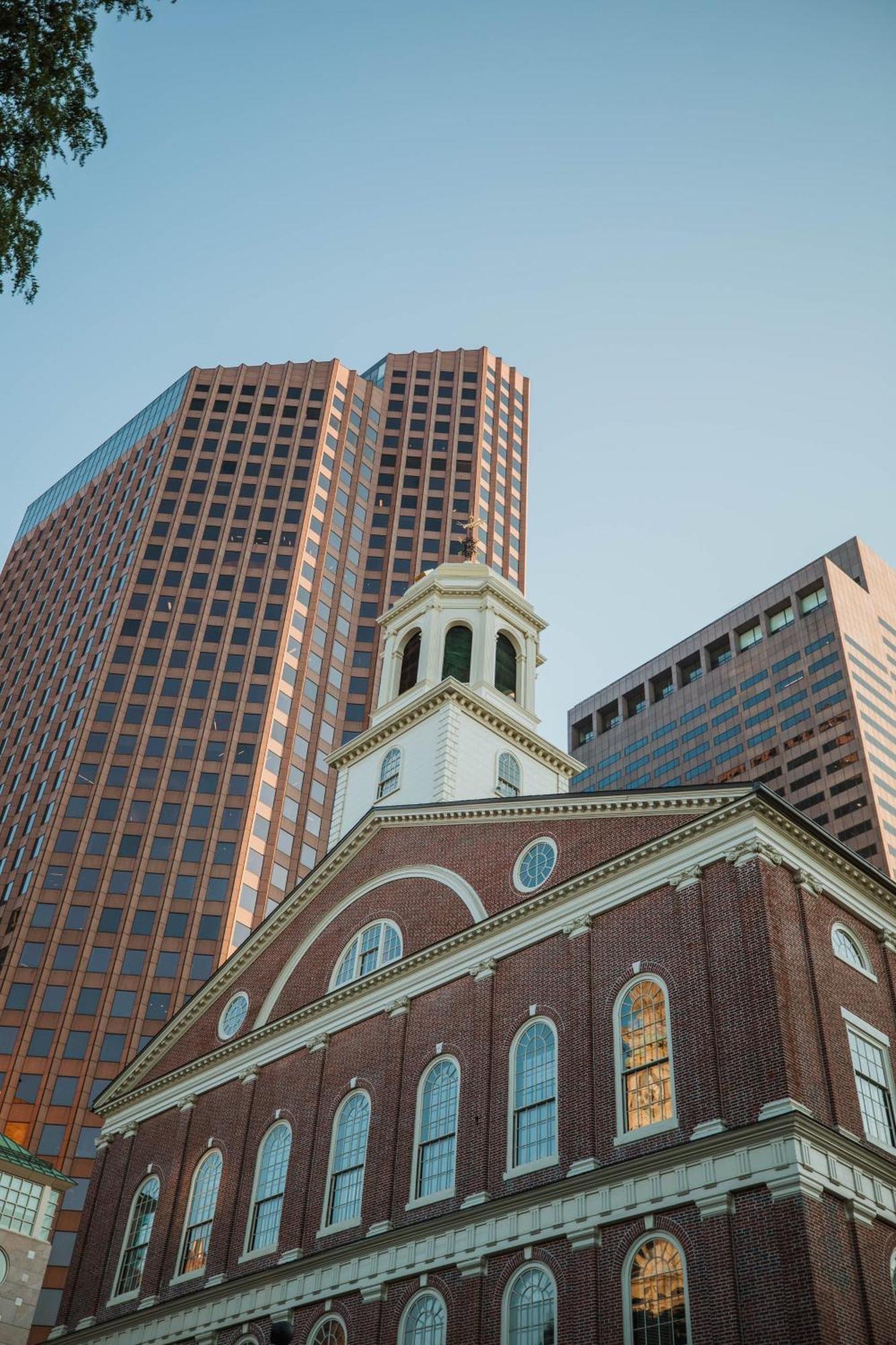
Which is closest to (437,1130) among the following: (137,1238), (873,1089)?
(873,1089)

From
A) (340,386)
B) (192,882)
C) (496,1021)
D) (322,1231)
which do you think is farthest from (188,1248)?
(340,386)

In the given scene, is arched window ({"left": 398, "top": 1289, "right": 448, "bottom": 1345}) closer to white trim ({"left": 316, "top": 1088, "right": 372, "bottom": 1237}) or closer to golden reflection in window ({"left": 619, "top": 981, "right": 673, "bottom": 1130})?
white trim ({"left": 316, "top": 1088, "right": 372, "bottom": 1237})

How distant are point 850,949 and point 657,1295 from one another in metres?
9.03

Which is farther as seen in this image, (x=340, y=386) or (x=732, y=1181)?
(x=340, y=386)

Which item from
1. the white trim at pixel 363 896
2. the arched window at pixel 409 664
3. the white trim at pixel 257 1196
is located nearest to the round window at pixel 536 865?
the white trim at pixel 363 896

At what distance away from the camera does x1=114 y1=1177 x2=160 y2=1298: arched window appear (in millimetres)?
39062

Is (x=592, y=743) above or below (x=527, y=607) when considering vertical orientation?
above

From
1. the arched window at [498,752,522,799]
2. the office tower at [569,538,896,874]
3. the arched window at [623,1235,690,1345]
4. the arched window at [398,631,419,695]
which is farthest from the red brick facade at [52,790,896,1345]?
the office tower at [569,538,896,874]

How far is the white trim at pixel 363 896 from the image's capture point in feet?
119

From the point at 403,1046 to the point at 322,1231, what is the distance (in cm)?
500

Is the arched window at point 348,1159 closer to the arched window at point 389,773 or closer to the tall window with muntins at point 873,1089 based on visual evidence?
the arched window at point 389,773

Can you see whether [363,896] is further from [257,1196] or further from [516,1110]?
[516,1110]

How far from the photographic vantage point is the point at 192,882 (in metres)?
90.6

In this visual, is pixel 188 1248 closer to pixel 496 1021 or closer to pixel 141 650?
pixel 496 1021
